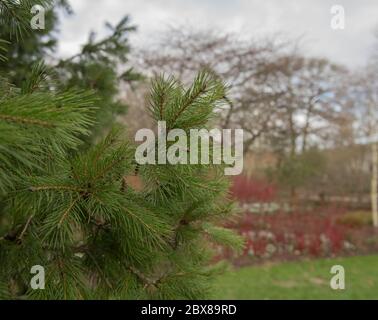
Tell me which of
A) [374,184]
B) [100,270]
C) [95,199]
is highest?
[374,184]

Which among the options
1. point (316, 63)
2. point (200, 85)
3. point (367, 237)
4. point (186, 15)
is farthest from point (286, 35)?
point (200, 85)

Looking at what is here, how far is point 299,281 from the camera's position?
6.49 m

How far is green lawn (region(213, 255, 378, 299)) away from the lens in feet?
18.6

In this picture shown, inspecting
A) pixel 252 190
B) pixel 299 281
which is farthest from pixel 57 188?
pixel 252 190

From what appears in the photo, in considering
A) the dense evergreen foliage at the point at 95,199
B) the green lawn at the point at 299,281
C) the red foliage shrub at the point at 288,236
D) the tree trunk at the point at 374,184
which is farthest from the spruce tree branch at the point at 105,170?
the tree trunk at the point at 374,184

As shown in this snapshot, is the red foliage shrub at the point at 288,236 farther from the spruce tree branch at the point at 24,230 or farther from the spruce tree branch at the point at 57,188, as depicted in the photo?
the spruce tree branch at the point at 57,188

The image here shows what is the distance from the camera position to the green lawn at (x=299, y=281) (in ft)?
18.6

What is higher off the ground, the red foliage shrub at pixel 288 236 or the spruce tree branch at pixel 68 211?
the spruce tree branch at pixel 68 211

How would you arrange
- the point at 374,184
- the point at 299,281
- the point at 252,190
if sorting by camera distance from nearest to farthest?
the point at 299,281
the point at 252,190
the point at 374,184

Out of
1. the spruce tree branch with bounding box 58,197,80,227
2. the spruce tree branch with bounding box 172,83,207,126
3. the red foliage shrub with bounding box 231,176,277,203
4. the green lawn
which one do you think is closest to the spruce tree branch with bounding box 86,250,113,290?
the spruce tree branch with bounding box 58,197,80,227

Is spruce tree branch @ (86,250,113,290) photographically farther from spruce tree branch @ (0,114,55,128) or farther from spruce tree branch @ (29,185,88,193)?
spruce tree branch @ (0,114,55,128)

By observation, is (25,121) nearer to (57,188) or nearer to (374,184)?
(57,188)

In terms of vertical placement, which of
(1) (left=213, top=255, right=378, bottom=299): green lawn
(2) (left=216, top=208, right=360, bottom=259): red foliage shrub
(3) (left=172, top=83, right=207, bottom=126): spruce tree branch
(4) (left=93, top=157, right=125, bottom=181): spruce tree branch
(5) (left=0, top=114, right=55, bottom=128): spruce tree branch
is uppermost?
(3) (left=172, top=83, right=207, bottom=126): spruce tree branch
